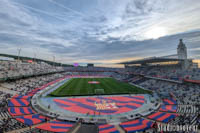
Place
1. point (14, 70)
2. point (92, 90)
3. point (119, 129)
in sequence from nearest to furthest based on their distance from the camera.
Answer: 1. point (119, 129)
2. point (92, 90)
3. point (14, 70)

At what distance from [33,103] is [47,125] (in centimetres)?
1234

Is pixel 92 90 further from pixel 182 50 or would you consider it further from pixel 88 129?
pixel 182 50

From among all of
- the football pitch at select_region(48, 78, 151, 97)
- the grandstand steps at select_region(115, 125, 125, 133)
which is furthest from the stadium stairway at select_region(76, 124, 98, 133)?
the football pitch at select_region(48, 78, 151, 97)

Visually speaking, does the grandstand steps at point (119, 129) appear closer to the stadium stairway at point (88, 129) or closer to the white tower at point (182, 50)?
the stadium stairway at point (88, 129)

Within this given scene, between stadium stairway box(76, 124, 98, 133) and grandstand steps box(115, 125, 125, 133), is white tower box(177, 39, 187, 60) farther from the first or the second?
stadium stairway box(76, 124, 98, 133)

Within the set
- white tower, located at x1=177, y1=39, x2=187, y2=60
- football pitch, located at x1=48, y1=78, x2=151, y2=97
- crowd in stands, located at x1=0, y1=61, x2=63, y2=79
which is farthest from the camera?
white tower, located at x1=177, y1=39, x2=187, y2=60

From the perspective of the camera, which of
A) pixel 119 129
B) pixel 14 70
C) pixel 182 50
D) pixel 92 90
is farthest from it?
pixel 182 50

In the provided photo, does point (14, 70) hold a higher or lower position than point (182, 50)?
lower

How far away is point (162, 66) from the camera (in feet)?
177

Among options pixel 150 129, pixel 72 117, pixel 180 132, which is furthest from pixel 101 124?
pixel 180 132

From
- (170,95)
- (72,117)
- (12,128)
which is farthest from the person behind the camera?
(170,95)

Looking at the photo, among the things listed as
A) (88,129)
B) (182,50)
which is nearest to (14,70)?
(88,129)

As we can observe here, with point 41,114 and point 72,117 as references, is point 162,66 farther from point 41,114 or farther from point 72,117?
point 41,114

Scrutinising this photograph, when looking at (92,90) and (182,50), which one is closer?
(92,90)
